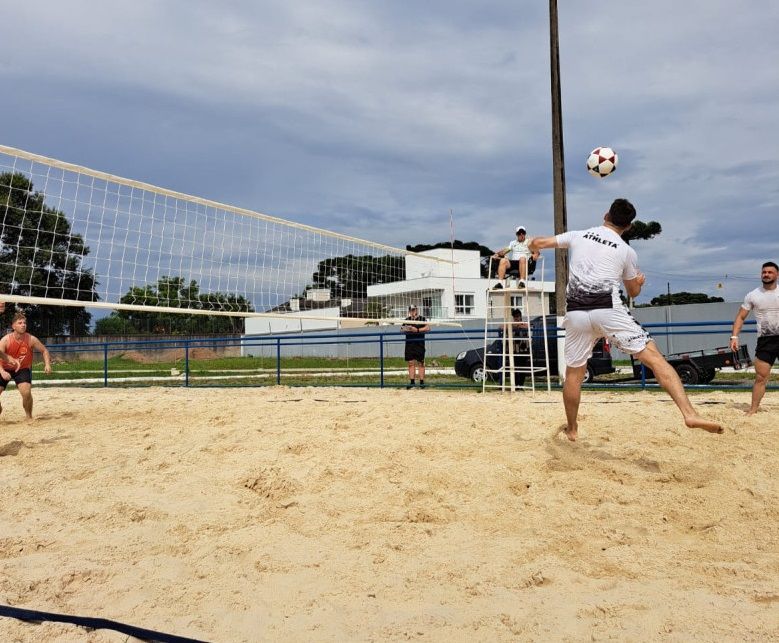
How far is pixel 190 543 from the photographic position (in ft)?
12.1

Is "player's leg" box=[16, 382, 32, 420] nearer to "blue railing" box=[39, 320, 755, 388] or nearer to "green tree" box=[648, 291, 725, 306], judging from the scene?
"blue railing" box=[39, 320, 755, 388]

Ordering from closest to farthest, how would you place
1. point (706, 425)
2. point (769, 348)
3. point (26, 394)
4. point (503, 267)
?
point (706, 425)
point (769, 348)
point (26, 394)
point (503, 267)

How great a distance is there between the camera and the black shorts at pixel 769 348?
6.66 meters

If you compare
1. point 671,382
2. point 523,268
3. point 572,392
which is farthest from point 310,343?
point 671,382

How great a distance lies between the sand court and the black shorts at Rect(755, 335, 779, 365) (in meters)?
0.75

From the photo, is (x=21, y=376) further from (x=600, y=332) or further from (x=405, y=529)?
(x=600, y=332)

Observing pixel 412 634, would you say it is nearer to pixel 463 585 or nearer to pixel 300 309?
pixel 463 585

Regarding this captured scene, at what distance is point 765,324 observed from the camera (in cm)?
670

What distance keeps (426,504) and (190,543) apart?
4.70 feet

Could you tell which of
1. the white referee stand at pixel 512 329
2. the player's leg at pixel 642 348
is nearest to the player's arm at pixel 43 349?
the white referee stand at pixel 512 329

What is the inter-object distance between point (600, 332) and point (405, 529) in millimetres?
1974

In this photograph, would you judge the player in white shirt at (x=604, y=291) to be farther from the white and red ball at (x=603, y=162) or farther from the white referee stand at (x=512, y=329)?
the white referee stand at (x=512, y=329)

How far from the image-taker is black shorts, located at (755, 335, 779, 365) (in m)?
6.66

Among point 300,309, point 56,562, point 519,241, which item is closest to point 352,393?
point 300,309
